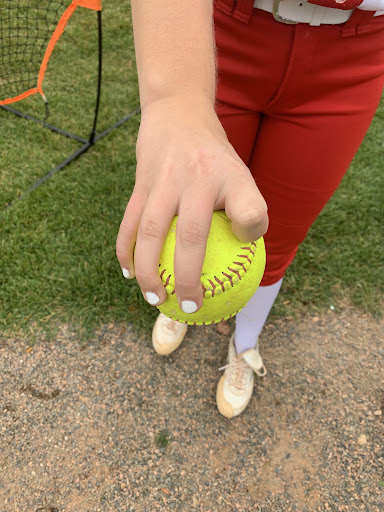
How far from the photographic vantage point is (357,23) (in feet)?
3.95

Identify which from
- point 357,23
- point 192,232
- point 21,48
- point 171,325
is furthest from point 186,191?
Result: point 21,48

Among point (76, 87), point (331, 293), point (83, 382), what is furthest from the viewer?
point (76, 87)

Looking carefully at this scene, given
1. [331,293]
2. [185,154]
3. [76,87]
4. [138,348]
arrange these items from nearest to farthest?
[185,154] → [138,348] → [331,293] → [76,87]

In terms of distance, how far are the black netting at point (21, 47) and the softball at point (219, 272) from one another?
3068 mm

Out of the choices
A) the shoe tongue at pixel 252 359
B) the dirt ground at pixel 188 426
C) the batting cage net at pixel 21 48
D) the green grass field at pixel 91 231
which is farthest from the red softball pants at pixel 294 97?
the batting cage net at pixel 21 48

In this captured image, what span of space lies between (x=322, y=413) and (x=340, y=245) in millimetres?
1268

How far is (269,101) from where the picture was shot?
1.39m

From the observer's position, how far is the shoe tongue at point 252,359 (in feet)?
7.47

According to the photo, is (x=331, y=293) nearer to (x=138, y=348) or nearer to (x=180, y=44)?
(x=138, y=348)

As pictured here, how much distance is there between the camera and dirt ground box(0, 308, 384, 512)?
1.97m

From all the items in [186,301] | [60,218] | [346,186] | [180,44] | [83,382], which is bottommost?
[83,382]

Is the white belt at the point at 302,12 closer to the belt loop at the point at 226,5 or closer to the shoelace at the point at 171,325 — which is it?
the belt loop at the point at 226,5

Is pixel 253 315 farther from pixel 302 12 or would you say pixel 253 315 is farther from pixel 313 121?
pixel 302 12

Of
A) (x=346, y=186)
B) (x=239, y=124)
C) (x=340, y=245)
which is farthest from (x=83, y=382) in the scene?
(x=346, y=186)
